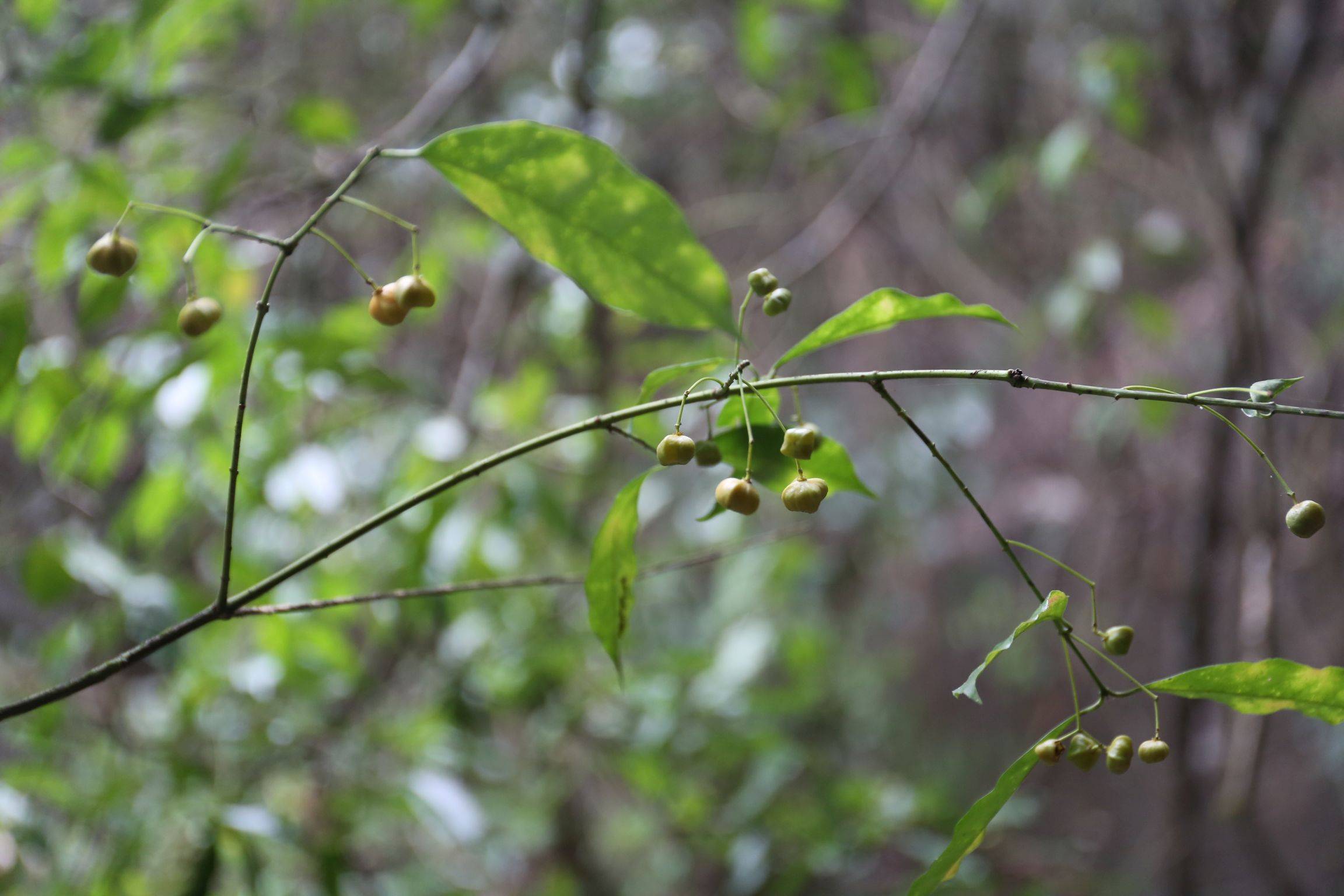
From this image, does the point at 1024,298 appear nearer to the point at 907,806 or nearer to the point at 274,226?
the point at 907,806

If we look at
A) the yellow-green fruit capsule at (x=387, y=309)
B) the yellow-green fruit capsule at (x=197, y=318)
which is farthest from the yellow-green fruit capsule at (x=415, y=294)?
the yellow-green fruit capsule at (x=197, y=318)

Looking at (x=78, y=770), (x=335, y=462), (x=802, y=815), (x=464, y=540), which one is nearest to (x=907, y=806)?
(x=802, y=815)

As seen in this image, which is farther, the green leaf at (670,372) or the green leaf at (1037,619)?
the green leaf at (670,372)

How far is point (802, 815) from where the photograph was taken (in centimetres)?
139

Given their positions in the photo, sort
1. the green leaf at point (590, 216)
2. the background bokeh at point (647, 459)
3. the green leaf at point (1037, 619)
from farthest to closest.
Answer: the background bokeh at point (647, 459), the green leaf at point (590, 216), the green leaf at point (1037, 619)

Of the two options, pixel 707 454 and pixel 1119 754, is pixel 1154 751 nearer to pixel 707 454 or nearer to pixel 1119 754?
pixel 1119 754

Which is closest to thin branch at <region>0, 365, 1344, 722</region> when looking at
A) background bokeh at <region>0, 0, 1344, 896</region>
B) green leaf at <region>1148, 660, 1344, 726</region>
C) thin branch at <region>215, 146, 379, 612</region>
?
thin branch at <region>215, 146, 379, 612</region>

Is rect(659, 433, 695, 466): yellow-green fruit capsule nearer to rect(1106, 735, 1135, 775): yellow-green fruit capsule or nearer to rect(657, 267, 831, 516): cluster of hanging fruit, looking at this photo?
rect(657, 267, 831, 516): cluster of hanging fruit

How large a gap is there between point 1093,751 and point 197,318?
517 millimetres

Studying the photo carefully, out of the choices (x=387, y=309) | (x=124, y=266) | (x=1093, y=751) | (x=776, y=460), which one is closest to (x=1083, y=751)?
(x=1093, y=751)

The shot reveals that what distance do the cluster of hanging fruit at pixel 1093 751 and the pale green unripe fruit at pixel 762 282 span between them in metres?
0.26

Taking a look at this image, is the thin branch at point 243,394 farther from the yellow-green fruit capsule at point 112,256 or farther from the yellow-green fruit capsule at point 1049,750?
the yellow-green fruit capsule at point 1049,750

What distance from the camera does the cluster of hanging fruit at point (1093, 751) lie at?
0.44 metres

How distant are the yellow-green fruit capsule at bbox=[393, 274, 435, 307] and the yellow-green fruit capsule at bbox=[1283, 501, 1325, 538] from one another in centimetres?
44
